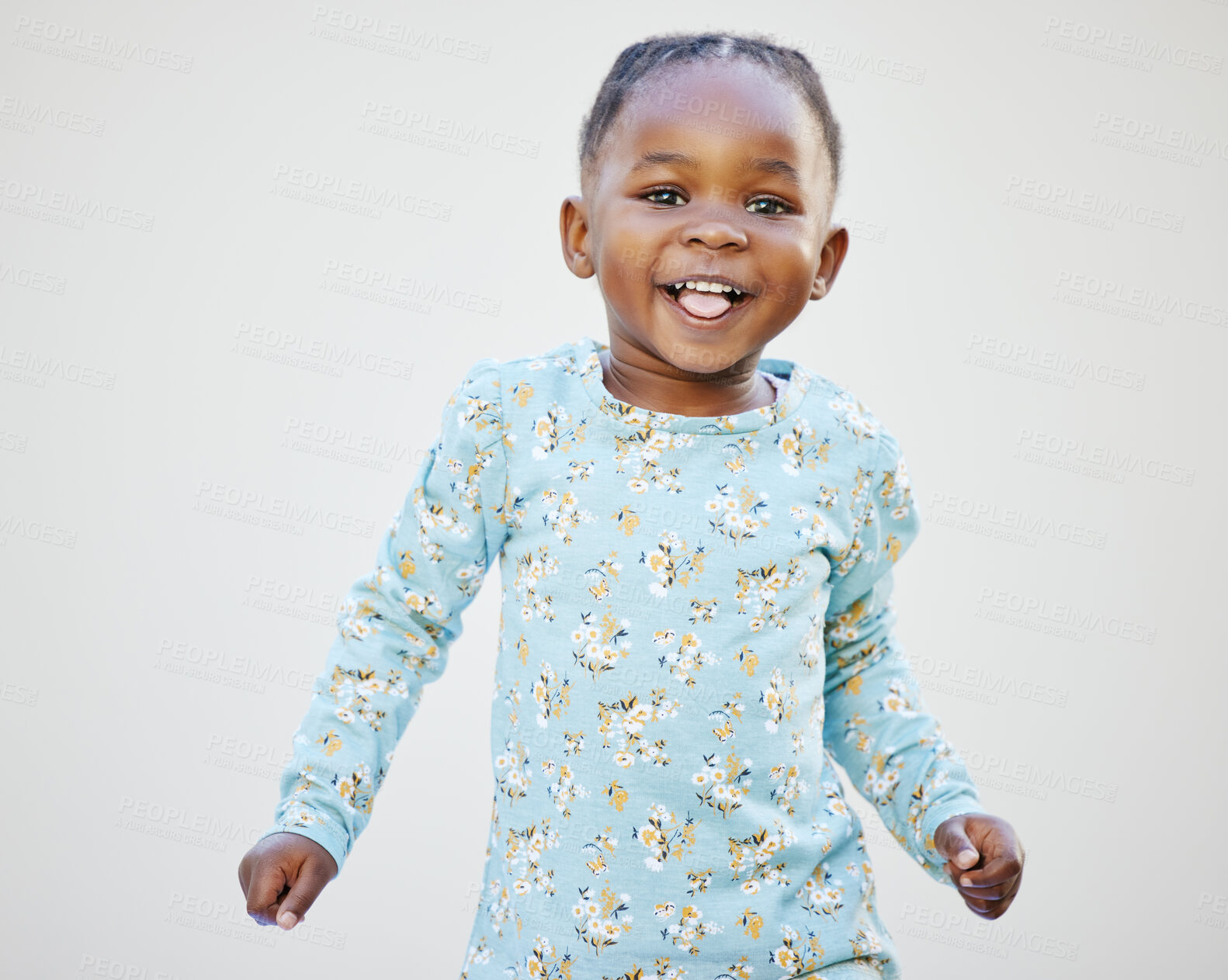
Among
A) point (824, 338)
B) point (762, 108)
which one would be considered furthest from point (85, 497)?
point (762, 108)

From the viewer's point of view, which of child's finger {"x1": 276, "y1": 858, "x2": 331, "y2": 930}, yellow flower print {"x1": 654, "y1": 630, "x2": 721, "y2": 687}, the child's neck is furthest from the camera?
the child's neck

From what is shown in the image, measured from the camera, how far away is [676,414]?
44.6 inches

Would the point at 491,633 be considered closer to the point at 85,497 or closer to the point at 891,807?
the point at 85,497

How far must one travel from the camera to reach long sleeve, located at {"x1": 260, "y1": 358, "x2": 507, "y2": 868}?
1086 mm

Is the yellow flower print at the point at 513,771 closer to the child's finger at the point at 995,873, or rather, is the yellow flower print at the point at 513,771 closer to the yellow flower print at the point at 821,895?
the yellow flower print at the point at 821,895

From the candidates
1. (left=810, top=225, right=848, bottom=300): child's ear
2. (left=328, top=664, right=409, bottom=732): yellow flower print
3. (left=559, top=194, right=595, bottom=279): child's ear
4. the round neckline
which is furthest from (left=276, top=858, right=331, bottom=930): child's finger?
(left=810, top=225, right=848, bottom=300): child's ear

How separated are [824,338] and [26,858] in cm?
153

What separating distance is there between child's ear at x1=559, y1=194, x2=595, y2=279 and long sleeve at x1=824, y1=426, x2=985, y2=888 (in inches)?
13.0

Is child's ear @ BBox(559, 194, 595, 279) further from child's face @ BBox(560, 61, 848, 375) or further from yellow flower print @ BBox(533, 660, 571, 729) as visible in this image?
yellow flower print @ BBox(533, 660, 571, 729)

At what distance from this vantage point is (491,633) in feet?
7.05

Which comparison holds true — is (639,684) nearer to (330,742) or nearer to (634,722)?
(634,722)

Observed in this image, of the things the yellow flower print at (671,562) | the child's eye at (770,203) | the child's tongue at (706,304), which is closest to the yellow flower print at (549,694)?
the yellow flower print at (671,562)

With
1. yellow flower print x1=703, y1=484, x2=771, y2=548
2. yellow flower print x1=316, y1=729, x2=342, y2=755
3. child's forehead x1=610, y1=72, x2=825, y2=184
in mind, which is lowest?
yellow flower print x1=316, y1=729, x2=342, y2=755

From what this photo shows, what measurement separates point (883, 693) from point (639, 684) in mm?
298
